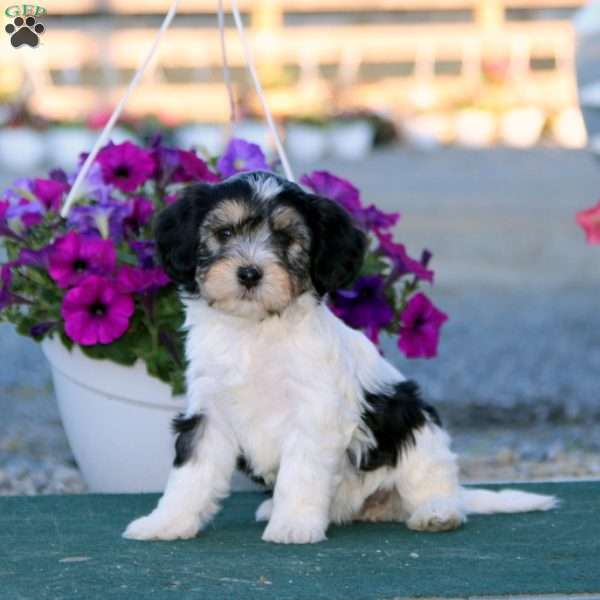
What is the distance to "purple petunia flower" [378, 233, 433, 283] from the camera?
582cm

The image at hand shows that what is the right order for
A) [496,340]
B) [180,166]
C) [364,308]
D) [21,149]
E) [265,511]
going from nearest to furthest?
[265,511]
[364,308]
[180,166]
[496,340]
[21,149]

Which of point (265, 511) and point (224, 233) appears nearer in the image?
point (224, 233)

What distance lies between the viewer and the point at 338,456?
461cm

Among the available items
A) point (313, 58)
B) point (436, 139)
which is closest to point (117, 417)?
point (436, 139)

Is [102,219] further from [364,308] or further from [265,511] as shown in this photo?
[265,511]

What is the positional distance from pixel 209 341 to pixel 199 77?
30.3 m

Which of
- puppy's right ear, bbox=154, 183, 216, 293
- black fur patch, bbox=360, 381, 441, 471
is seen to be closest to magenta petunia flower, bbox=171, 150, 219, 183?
puppy's right ear, bbox=154, 183, 216, 293

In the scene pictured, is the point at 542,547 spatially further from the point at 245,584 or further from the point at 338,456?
the point at 245,584

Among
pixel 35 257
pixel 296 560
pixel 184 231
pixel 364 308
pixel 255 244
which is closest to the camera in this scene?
pixel 296 560

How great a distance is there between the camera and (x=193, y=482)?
4570mm

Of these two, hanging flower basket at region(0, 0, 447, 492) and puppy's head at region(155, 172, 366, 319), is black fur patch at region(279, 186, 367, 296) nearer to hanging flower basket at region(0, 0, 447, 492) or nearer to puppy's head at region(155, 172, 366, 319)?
puppy's head at region(155, 172, 366, 319)

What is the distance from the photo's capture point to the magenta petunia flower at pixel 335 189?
583 cm

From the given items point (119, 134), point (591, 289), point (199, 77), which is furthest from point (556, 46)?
point (591, 289)

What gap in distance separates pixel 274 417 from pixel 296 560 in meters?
0.55
